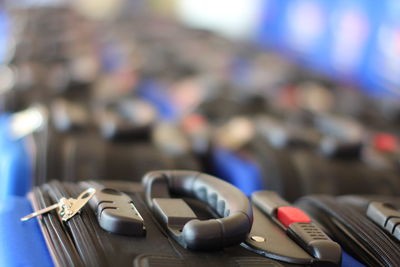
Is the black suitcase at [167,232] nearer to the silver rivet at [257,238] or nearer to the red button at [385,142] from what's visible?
the silver rivet at [257,238]

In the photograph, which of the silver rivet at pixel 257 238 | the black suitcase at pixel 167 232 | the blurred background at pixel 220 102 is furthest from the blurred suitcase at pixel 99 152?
the silver rivet at pixel 257 238

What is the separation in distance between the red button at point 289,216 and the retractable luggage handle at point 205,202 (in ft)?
0.33

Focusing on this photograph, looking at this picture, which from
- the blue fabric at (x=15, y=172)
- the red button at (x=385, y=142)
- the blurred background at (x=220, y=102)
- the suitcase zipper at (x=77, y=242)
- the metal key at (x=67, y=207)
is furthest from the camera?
the red button at (x=385, y=142)

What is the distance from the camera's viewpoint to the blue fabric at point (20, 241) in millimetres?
745

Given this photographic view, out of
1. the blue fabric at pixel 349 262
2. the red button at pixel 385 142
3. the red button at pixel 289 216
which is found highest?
the red button at pixel 289 216

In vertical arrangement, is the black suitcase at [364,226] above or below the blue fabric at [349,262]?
above

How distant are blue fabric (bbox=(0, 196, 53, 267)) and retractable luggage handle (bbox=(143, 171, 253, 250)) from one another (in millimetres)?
196

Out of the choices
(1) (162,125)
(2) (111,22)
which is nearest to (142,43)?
(2) (111,22)

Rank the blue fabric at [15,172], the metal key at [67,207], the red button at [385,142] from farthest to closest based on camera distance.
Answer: the red button at [385,142] → the blue fabric at [15,172] → the metal key at [67,207]

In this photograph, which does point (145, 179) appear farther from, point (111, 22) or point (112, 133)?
point (111, 22)

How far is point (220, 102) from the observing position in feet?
7.72

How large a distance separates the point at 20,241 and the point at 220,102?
1.63 metres

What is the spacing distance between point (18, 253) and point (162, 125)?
1.31 metres

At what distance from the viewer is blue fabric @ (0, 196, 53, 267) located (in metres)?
0.74
